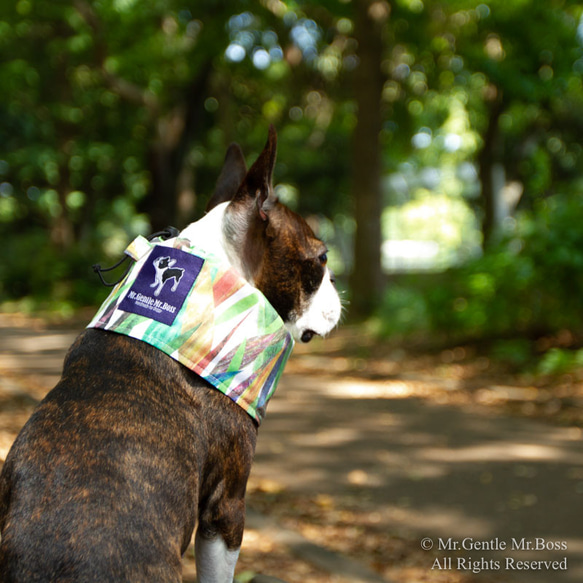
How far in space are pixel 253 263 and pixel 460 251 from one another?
33.6 ft

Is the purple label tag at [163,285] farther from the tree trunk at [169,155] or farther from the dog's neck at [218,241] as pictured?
the tree trunk at [169,155]

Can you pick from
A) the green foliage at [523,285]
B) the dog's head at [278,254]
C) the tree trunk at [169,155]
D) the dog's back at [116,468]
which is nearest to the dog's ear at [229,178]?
the dog's head at [278,254]

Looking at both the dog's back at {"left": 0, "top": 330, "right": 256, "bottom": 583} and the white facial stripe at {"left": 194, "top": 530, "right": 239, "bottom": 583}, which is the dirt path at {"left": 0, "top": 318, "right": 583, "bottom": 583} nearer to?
the white facial stripe at {"left": 194, "top": 530, "right": 239, "bottom": 583}

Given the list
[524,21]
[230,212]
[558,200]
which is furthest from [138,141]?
[230,212]

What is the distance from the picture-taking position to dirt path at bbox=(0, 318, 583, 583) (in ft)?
15.0

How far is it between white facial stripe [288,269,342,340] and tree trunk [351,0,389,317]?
41.5 ft

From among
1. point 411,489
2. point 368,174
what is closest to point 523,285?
point 411,489

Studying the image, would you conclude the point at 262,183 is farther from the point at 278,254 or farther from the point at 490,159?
the point at 490,159

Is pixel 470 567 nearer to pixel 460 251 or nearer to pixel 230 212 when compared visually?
pixel 230 212

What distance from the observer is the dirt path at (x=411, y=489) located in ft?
15.0

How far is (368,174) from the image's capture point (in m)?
15.5

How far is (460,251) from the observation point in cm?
1245

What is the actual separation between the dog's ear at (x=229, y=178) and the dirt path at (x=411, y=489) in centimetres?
212

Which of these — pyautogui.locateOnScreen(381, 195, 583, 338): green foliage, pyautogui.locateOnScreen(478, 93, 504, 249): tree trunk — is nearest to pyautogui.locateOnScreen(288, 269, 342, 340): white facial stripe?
pyautogui.locateOnScreen(381, 195, 583, 338): green foliage
